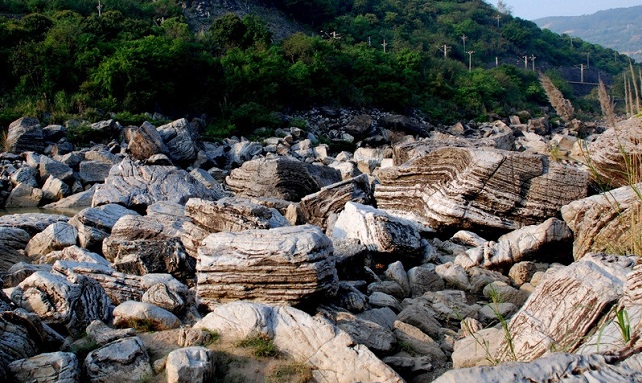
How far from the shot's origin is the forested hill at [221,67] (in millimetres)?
23766

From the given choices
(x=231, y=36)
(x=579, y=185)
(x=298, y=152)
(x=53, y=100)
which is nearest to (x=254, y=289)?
(x=579, y=185)

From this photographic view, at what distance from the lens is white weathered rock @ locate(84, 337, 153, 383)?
410cm

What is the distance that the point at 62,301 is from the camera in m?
5.17

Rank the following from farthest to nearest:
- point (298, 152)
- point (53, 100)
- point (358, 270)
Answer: point (53, 100) < point (298, 152) < point (358, 270)

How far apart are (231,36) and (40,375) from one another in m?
30.9

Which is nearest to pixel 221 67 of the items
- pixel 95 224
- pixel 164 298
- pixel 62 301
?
pixel 95 224

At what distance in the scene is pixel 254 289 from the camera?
5488mm

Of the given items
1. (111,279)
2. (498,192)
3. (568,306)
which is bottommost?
(498,192)

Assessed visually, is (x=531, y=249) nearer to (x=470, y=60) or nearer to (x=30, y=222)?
(x=30, y=222)

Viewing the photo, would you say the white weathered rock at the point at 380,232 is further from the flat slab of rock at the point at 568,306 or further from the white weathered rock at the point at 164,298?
the flat slab of rock at the point at 568,306

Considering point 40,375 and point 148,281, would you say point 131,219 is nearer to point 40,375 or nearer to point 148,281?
point 148,281

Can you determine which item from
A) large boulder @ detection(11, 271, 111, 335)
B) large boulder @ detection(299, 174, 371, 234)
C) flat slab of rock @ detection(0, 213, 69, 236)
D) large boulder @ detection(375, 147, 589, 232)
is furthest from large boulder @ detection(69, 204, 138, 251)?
large boulder @ detection(375, 147, 589, 232)

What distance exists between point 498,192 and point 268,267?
17.4ft

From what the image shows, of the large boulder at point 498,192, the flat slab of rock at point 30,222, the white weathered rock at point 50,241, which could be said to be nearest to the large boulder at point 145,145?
the flat slab of rock at point 30,222
